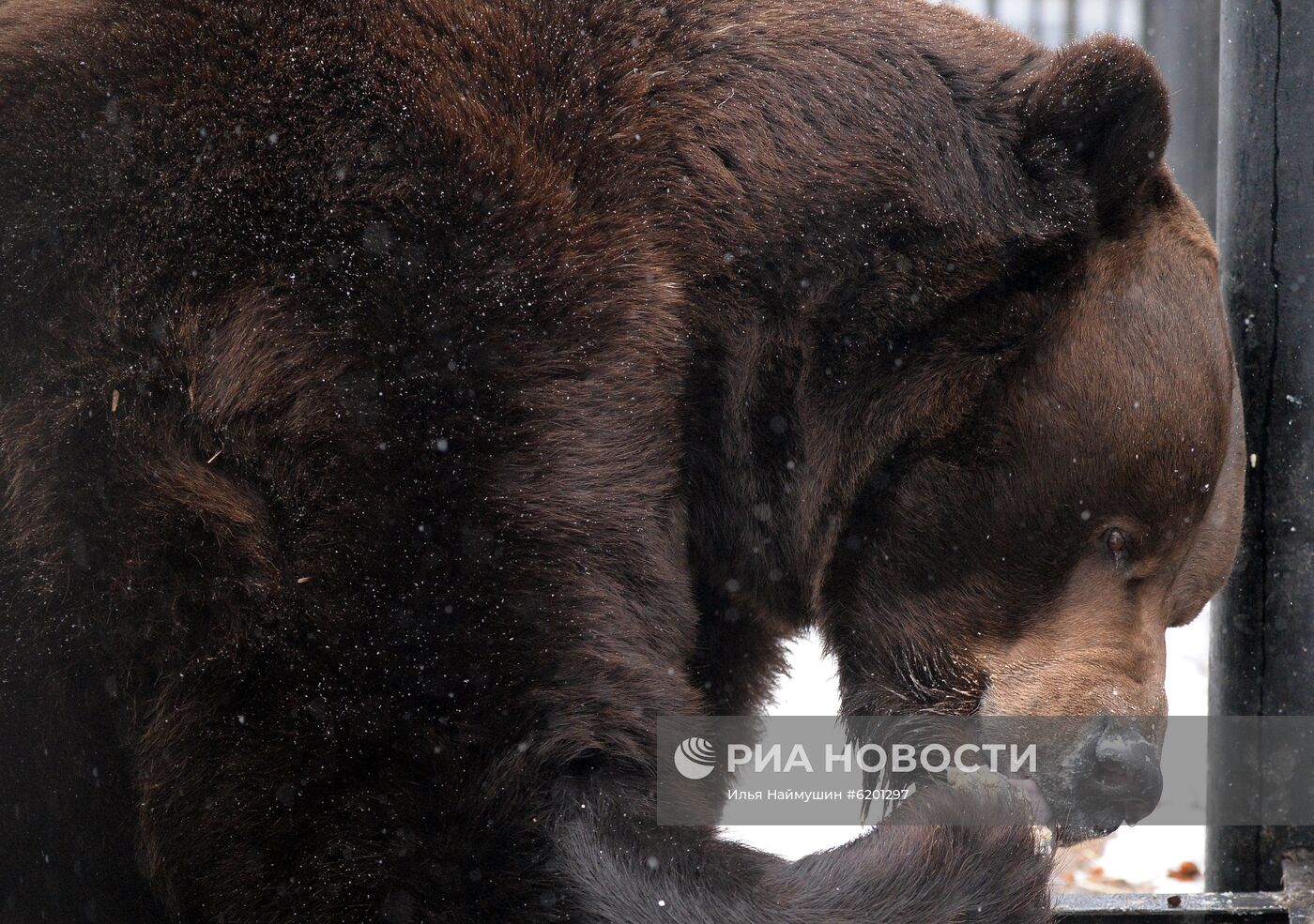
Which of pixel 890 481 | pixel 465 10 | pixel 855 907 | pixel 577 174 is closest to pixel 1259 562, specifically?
pixel 890 481

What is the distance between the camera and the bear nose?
8.68ft

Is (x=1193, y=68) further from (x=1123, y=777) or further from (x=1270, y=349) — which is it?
(x=1123, y=777)

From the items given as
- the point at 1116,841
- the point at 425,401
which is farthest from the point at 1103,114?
the point at 1116,841

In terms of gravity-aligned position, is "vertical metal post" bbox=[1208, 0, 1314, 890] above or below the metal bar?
above

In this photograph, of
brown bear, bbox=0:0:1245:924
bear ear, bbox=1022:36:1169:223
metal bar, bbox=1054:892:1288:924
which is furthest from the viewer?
metal bar, bbox=1054:892:1288:924

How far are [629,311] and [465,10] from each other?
66cm

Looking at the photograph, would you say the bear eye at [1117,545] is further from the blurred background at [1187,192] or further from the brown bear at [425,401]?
the blurred background at [1187,192]

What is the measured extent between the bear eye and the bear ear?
2.26 feet

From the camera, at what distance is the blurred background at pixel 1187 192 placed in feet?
16.4

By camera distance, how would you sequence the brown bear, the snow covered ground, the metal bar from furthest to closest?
the snow covered ground → the metal bar → the brown bear
